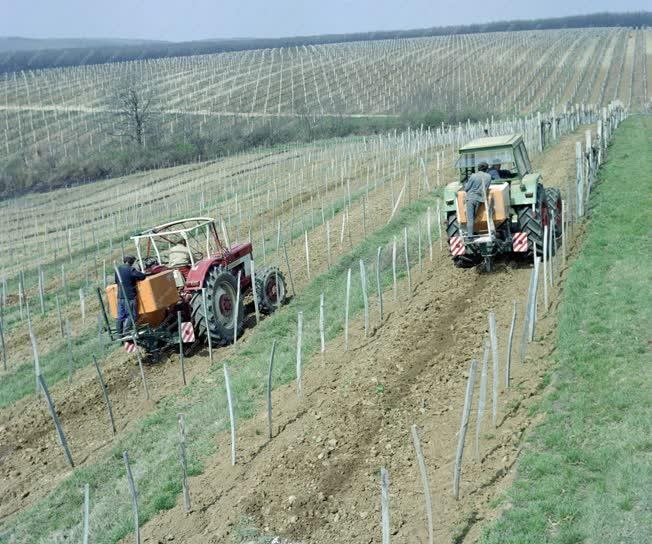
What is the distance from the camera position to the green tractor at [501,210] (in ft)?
38.6

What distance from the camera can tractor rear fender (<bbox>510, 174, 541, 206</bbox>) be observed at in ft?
39.7

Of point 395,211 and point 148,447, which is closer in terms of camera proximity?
point 148,447

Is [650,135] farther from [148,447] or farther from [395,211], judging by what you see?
[148,447]

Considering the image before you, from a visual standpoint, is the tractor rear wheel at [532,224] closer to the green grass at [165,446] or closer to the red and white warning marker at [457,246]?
the red and white warning marker at [457,246]

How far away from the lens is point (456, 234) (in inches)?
497

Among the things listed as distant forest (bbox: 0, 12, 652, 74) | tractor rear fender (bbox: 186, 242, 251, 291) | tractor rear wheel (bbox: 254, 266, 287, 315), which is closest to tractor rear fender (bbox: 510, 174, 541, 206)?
tractor rear wheel (bbox: 254, 266, 287, 315)

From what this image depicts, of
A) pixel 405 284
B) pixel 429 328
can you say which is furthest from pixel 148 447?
pixel 405 284

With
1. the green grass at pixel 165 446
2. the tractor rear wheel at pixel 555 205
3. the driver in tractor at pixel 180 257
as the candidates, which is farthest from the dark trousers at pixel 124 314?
the tractor rear wheel at pixel 555 205

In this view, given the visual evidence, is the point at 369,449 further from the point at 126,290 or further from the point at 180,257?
the point at 180,257

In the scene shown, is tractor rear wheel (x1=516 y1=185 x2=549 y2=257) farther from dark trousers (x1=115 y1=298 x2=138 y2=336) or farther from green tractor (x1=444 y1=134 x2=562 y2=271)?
dark trousers (x1=115 y1=298 x2=138 y2=336)

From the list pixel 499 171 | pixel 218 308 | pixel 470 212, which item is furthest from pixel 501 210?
pixel 218 308

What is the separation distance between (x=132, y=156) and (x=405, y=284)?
125ft

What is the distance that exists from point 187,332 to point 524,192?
625 cm

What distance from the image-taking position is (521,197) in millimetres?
12211
